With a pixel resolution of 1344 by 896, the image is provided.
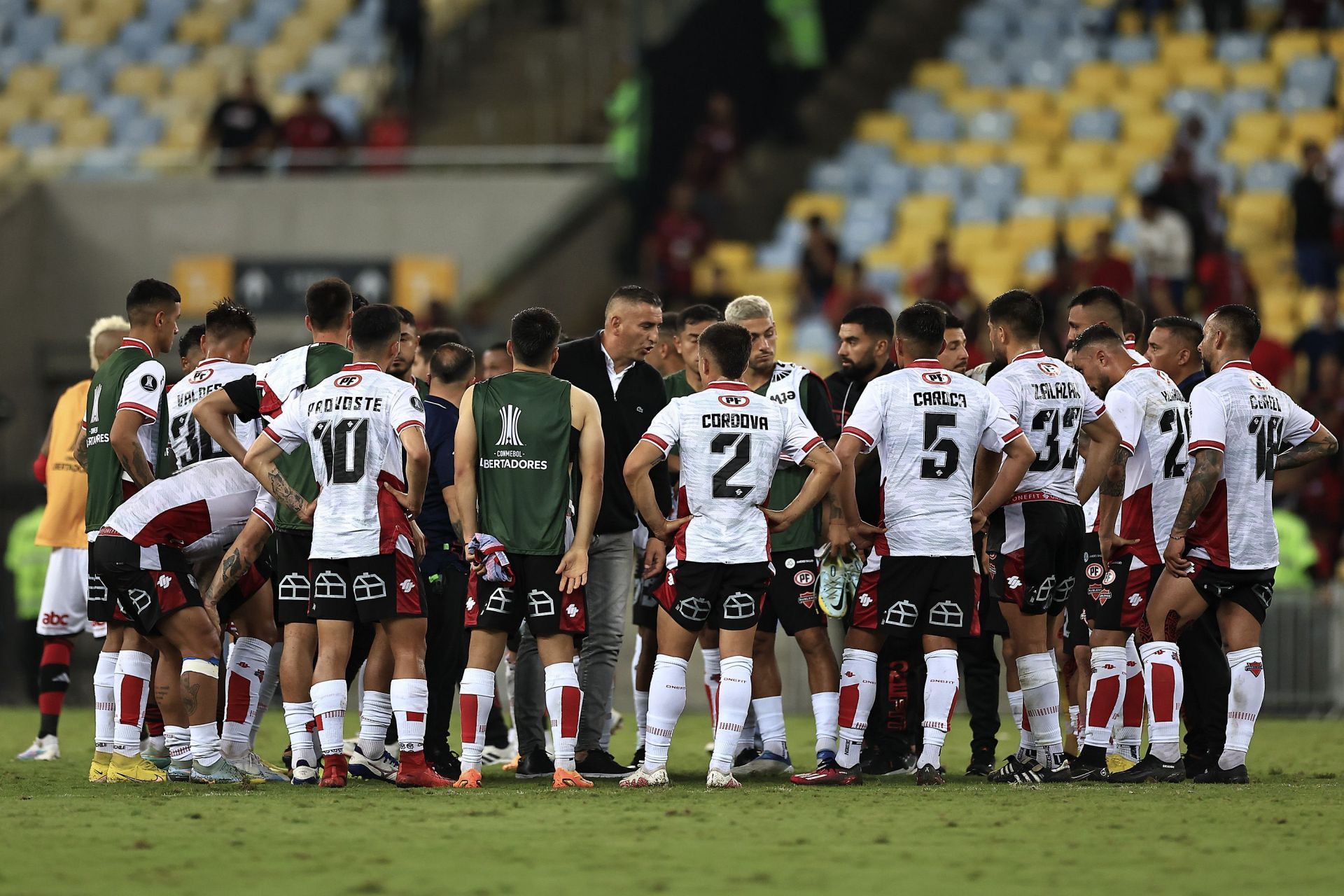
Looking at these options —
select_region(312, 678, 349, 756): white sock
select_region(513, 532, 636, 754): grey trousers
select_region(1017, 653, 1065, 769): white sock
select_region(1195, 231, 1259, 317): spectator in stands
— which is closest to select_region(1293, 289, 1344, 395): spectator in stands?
select_region(1195, 231, 1259, 317): spectator in stands

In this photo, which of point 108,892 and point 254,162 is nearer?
point 108,892

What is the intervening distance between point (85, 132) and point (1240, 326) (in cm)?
1800

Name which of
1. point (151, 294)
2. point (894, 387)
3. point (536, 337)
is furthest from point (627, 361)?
point (151, 294)

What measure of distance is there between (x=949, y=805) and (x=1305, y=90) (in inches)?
624

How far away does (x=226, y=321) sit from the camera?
29.9 ft

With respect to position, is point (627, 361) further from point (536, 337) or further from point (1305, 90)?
point (1305, 90)

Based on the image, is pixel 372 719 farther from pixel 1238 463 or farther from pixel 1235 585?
pixel 1238 463

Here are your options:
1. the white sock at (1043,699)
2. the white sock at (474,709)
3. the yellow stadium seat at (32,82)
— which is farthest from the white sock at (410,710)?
the yellow stadium seat at (32,82)

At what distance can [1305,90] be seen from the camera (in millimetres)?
21344

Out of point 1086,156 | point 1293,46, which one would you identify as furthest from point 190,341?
point 1293,46

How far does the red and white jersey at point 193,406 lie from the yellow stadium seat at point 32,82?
1692 cm

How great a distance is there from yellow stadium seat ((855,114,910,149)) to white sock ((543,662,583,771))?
1531cm

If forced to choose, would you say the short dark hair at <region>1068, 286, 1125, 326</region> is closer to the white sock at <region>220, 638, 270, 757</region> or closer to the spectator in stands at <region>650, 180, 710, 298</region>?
the white sock at <region>220, 638, 270, 757</region>

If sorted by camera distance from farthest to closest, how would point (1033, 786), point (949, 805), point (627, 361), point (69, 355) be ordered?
point (69, 355) → point (627, 361) → point (1033, 786) → point (949, 805)
